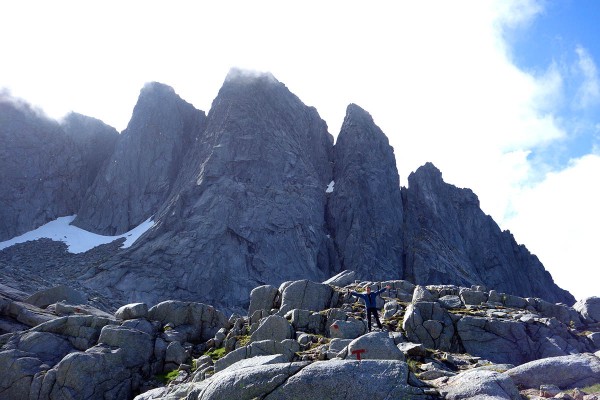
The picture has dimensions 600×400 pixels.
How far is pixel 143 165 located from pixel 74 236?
74.7ft

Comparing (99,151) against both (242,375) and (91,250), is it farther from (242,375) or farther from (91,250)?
(242,375)

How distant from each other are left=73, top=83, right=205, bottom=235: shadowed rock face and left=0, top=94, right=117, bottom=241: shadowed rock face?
741 cm

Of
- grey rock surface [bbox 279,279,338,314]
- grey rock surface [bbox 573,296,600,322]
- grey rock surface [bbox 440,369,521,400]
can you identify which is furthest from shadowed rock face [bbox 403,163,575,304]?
grey rock surface [bbox 440,369,521,400]

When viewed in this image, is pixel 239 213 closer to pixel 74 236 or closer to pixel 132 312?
pixel 74 236

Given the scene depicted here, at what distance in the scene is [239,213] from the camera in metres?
99.1

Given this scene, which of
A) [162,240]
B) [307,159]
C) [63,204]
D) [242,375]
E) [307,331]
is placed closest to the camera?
[242,375]

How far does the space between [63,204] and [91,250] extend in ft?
90.8

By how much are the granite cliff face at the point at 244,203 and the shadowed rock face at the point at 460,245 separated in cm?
36

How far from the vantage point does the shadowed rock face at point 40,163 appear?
120m

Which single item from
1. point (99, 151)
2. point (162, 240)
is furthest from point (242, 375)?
point (99, 151)

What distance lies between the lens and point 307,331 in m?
29.6

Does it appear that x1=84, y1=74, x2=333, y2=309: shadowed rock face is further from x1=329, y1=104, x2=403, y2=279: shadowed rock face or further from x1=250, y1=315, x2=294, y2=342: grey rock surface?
x1=250, y1=315, x2=294, y2=342: grey rock surface

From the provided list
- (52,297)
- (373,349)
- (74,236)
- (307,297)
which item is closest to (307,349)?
(373,349)

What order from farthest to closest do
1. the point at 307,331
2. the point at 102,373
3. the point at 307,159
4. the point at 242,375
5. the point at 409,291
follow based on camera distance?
the point at 307,159
the point at 409,291
the point at 307,331
the point at 102,373
the point at 242,375
